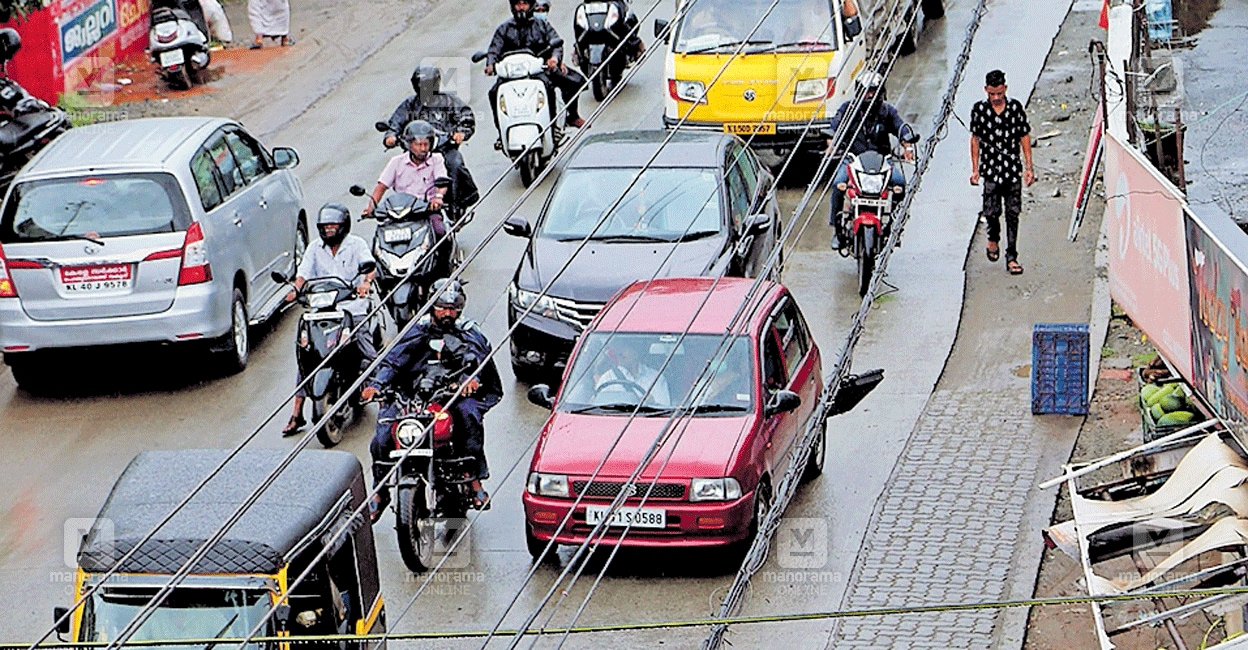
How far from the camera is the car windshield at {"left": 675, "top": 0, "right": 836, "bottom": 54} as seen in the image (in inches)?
837

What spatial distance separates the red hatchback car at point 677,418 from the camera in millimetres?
12289

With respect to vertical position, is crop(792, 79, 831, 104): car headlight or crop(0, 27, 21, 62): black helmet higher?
crop(0, 27, 21, 62): black helmet

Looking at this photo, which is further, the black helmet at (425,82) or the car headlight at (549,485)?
the black helmet at (425,82)

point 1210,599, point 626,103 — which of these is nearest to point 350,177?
point 626,103

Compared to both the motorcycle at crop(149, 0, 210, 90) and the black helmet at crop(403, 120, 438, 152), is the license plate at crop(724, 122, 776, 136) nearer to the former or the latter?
the black helmet at crop(403, 120, 438, 152)

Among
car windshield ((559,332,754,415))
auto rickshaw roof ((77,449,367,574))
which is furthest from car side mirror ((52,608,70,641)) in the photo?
car windshield ((559,332,754,415))

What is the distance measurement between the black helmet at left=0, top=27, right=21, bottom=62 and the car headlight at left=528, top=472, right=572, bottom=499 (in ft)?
34.7

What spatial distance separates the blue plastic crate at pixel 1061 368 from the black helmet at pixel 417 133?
590cm

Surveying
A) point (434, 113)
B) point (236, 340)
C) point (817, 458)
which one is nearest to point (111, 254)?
point (236, 340)

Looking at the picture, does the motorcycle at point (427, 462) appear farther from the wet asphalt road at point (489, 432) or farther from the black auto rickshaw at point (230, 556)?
the black auto rickshaw at point (230, 556)

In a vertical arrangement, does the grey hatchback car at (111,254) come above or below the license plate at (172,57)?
above

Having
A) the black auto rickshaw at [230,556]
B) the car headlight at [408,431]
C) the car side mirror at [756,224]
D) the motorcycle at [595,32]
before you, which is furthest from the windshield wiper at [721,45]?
the black auto rickshaw at [230,556]

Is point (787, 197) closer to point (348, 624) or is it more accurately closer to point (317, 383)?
point (317, 383)

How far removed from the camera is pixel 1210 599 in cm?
984
